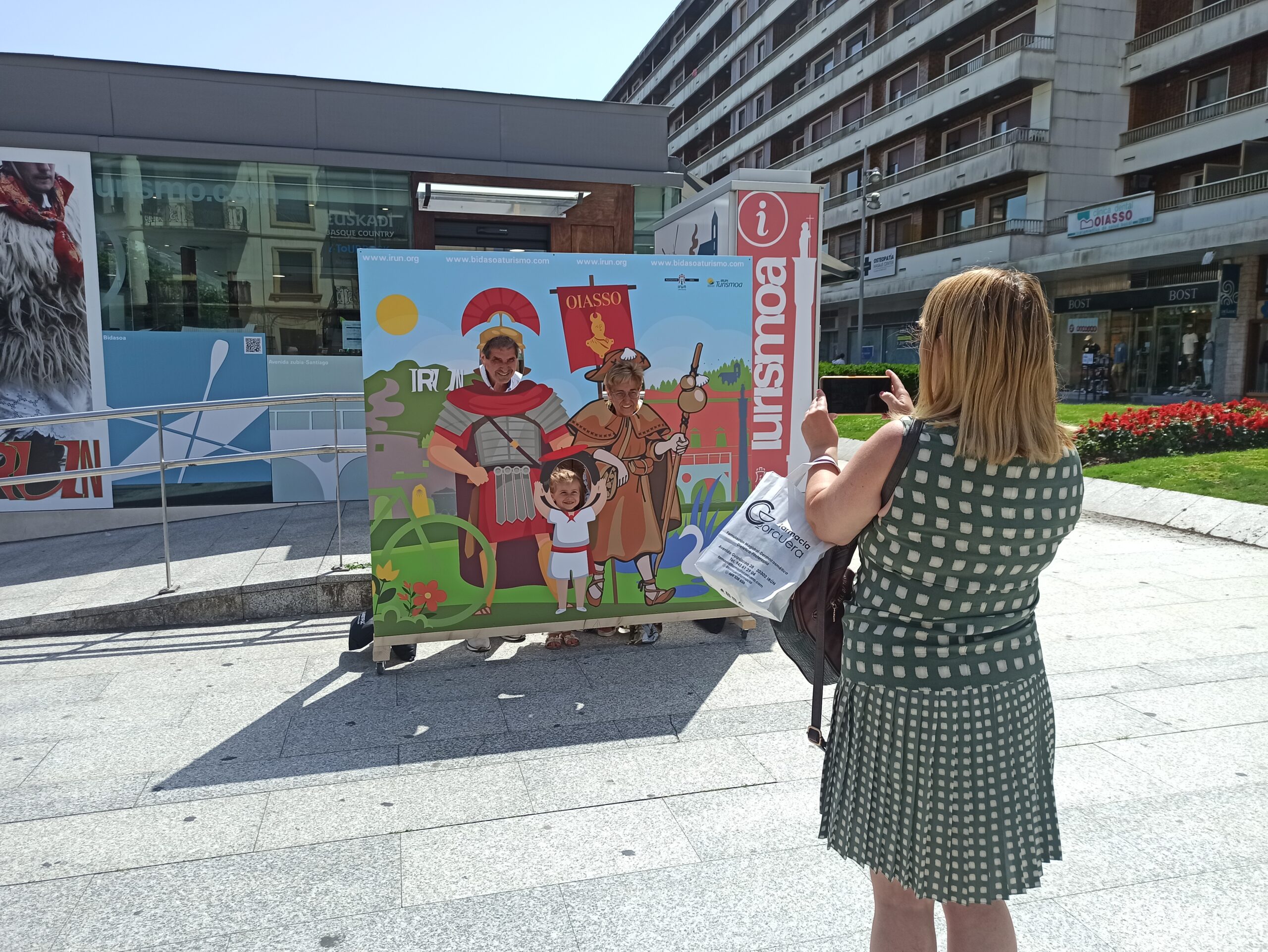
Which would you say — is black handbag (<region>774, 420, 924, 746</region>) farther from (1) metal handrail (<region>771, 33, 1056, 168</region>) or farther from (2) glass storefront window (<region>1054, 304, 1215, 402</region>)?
(1) metal handrail (<region>771, 33, 1056, 168</region>)

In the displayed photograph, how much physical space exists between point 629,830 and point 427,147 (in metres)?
8.74

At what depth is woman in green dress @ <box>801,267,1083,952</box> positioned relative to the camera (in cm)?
183

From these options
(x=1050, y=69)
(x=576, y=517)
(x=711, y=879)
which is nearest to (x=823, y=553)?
(x=711, y=879)

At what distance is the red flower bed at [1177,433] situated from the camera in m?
11.4

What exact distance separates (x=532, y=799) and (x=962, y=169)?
118 feet

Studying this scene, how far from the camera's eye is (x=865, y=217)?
36.4m

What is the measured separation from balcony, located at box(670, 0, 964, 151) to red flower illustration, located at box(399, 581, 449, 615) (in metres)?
37.1

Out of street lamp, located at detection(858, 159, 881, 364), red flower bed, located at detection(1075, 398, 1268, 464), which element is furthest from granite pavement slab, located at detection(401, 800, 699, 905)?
street lamp, located at detection(858, 159, 881, 364)

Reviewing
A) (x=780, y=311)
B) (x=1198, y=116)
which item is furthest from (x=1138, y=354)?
(x=780, y=311)

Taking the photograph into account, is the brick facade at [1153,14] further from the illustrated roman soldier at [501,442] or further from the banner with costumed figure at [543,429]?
the illustrated roman soldier at [501,442]

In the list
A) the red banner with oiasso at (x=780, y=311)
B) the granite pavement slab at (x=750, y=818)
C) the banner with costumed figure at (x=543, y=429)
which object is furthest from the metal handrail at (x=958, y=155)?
the granite pavement slab at (x=750, y=818)

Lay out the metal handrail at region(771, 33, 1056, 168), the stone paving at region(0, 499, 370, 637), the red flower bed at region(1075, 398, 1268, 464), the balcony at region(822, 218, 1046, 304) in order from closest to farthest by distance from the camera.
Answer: the stone paving at region(0, 499, 370, 637)
the red flower bed at region(1075, 398, 1268, 464)
the metal handrail at region(771, 33, 1056, 168)
the balcony at region(822, 218, 1046, 304)

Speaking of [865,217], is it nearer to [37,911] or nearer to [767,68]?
[767,68]

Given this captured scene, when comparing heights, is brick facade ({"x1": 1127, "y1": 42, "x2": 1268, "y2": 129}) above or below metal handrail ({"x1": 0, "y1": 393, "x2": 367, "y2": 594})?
above
